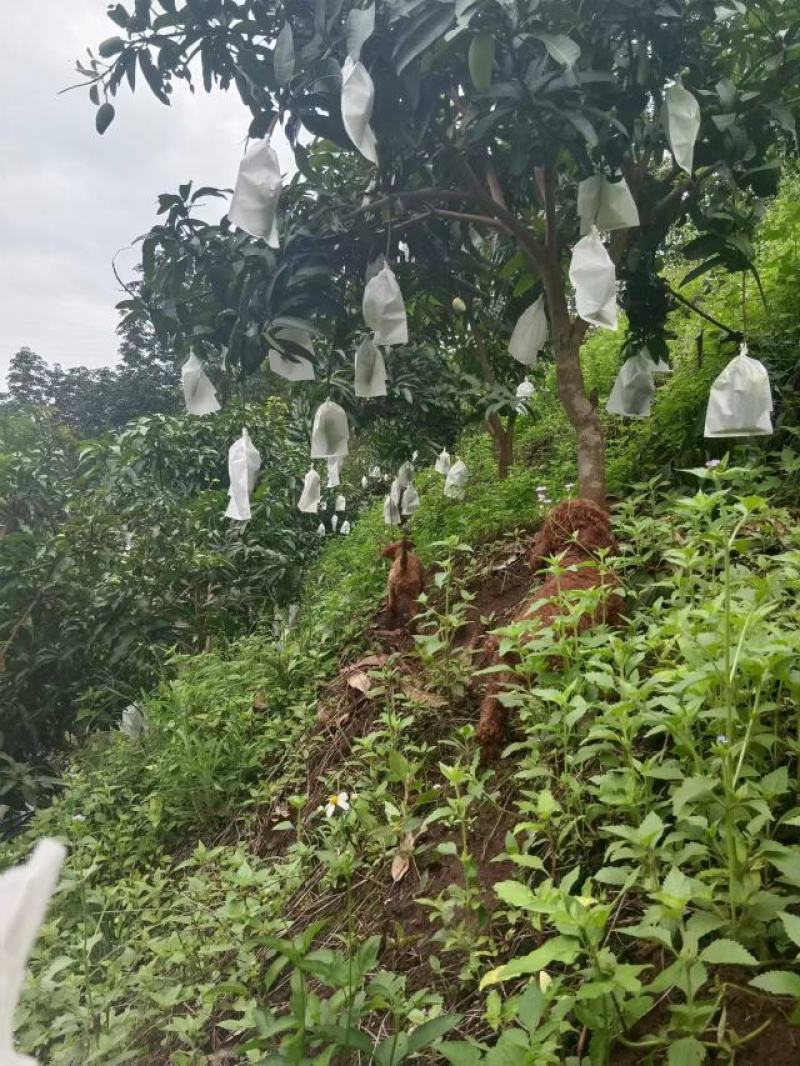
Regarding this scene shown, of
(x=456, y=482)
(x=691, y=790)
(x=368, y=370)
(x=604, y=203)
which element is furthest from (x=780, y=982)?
(x=456, y=482)

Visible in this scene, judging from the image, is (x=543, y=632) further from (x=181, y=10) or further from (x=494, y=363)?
(x=494, y=363)

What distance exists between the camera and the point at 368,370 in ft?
6.97

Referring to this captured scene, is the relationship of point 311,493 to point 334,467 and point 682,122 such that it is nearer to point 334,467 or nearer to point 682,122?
point 334,467

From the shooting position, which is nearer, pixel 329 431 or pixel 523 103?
pixel 523 103

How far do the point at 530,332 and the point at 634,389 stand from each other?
38 centimetres

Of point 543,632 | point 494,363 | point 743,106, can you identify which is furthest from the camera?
point 494,363

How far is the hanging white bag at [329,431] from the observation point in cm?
221

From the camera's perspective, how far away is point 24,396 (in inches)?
→ 148

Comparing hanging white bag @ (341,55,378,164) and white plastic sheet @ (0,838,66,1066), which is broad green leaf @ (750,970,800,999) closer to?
white plastic sheet @ (0,838,66,1066)

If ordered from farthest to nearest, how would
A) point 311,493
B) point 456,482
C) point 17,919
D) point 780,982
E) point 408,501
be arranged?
point 408,501 → point 456,482 → point 311,493 → point 780,982 → point 17,919

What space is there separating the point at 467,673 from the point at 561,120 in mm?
1316

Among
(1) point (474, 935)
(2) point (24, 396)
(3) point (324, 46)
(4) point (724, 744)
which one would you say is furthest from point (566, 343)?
(2) point (24, 396)

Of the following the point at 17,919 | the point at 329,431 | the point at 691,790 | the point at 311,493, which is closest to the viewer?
the point at 17,919

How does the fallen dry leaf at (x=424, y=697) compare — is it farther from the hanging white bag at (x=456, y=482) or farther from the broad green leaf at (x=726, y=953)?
the hanging white bag at (x=456, y=482)
